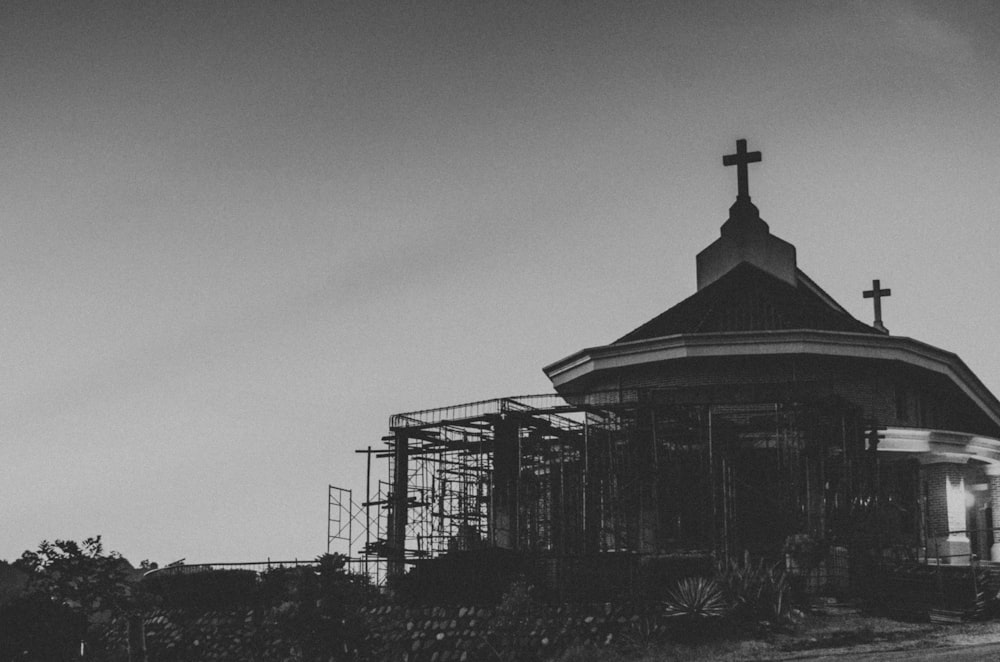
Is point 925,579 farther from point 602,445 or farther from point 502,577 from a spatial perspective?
point 602,445

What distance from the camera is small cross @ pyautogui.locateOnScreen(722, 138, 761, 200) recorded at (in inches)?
1569

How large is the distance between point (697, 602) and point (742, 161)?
20.6 meters

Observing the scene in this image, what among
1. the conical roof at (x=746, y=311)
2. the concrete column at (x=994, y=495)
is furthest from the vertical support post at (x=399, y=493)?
the concrete column at (x=994, y=495)

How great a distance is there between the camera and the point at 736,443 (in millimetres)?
33469

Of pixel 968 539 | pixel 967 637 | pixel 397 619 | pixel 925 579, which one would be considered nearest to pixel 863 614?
pixel 925 579

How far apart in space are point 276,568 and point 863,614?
15.8 metres

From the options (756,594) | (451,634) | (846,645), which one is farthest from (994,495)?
(451,634)

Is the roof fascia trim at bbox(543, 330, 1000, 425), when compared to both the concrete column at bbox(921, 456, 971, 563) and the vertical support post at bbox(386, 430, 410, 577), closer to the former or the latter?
the concrete column at bbox(921, 456, 971, 563)

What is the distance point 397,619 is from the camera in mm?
27266

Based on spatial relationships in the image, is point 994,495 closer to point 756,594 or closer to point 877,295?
point 877,295

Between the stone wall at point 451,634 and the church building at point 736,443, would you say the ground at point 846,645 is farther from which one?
the church building at point 736,443

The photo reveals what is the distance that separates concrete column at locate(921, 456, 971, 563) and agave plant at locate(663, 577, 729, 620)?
15.1m

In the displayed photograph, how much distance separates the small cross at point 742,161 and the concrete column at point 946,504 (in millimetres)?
10952

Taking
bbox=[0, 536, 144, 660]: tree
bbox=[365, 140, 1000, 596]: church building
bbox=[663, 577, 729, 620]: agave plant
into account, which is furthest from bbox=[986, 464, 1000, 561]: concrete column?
bbox=[0, 536, 144, 660]: tree
